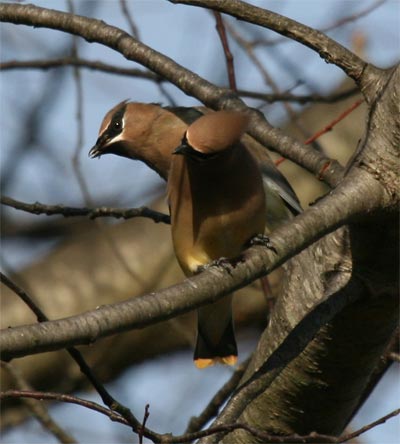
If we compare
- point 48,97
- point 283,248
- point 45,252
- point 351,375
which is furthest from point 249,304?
point 283,248

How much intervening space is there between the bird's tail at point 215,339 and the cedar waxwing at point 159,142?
0.77m

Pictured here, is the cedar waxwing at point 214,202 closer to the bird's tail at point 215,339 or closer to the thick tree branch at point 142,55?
the thick tree branch at point 142,55

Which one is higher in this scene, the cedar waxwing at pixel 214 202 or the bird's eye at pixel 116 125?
the bird's eye at pixel 116 125

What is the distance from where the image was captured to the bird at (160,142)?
16.5 ft

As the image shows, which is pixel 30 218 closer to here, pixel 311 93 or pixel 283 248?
pixel 311 93

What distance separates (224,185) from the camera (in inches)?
141

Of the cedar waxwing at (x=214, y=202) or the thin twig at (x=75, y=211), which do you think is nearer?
the thin twig at (x=75, y=211)

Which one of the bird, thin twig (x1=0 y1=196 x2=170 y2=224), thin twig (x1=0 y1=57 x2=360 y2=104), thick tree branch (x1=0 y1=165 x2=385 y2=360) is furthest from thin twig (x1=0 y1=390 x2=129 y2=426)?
the bird

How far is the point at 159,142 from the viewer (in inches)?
203

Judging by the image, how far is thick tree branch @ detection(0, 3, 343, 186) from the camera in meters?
3.47

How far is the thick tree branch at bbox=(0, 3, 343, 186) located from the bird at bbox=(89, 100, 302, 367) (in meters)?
1.29

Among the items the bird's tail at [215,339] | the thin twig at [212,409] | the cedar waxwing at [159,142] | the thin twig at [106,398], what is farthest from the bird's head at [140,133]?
the thin twig at [106,398]

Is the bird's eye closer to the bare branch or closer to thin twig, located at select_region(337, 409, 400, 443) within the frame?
the bare branch

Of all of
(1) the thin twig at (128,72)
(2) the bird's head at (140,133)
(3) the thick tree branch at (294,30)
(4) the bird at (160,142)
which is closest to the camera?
(3) the thick tree branch at (294,30)
